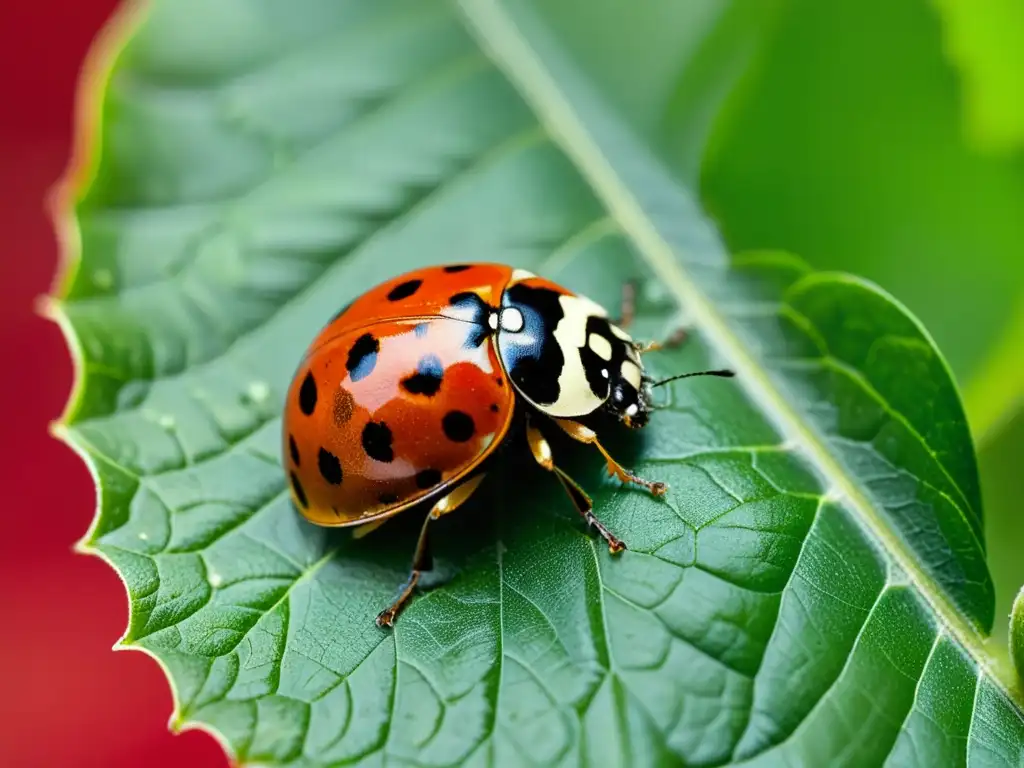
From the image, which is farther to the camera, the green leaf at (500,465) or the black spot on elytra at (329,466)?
the black spot on elytra at (329,466)

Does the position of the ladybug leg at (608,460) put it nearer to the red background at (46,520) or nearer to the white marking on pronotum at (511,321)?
the white marking on pronotum at (511,321)

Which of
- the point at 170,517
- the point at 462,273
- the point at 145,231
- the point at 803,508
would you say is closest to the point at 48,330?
the point at 145,231

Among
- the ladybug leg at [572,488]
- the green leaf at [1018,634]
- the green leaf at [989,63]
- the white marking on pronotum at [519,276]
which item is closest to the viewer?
the green leaf at [1018,634]

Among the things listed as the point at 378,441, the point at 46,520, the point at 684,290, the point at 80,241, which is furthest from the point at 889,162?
the point at 46,520

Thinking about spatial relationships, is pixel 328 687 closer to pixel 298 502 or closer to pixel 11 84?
pixel 298 502

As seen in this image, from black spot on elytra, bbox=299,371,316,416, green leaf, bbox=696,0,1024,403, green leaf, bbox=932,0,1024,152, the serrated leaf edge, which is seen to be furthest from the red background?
green leaf, bbox=932,0,1024,152

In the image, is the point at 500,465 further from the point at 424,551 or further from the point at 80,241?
the point at 80,241

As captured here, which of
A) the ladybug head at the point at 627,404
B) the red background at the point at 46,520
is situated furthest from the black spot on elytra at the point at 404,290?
the red background at the point at 46,520

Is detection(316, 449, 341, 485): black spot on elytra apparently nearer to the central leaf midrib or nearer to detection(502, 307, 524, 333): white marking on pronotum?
detection(502, 307, 524, 333): white marking on pronotum
